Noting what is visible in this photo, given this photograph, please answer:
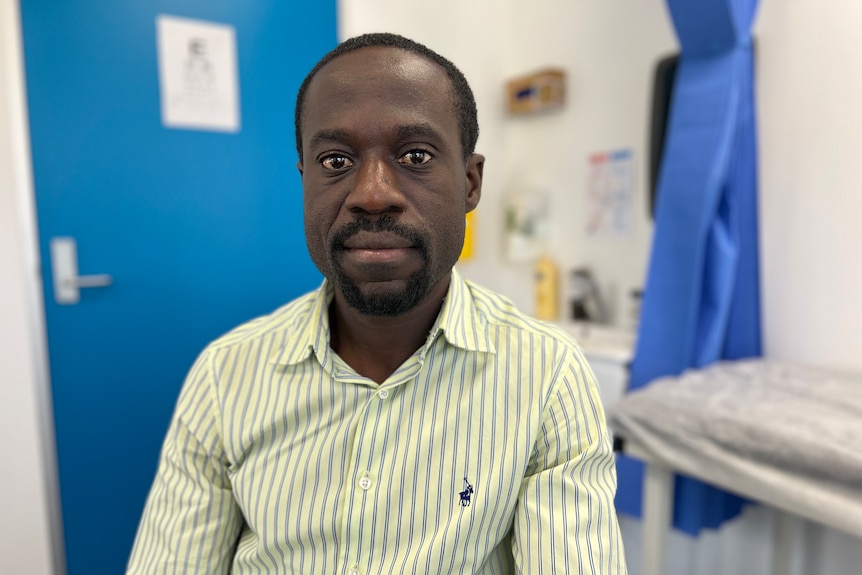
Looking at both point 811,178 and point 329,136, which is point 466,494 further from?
point 811,178

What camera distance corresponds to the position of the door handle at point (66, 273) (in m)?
1.67

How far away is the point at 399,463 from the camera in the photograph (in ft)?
2.42

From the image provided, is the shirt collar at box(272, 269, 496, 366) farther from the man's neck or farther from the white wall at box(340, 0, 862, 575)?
the white wall at box(340, 0, 862, 575)

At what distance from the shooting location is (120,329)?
1779 mm

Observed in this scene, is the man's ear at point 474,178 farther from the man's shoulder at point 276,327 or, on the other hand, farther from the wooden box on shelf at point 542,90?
the wooden box on shelf at point 542,90

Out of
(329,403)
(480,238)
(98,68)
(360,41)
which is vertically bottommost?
(329,403)

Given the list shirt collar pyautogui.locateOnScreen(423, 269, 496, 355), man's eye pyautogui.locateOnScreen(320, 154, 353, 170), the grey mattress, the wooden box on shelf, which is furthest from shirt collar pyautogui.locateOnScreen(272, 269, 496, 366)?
the wooden box on shelf

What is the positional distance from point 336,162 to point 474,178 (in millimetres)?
192

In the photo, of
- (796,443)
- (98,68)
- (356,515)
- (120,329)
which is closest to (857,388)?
(796,443)

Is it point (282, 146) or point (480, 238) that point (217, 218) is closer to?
point (282, 146)

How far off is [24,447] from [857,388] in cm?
209

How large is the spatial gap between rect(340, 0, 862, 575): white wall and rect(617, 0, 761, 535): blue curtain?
4.1 inches

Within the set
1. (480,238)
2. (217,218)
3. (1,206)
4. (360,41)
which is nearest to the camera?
(360,41)

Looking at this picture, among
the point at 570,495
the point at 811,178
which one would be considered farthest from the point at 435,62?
the point at 811,178
